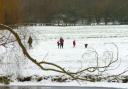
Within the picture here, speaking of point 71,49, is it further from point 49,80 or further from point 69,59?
point 49,80

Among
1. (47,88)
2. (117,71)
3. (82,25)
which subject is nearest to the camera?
(47,88)

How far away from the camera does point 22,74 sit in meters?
22.0

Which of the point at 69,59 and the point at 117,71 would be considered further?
the point at 69,59

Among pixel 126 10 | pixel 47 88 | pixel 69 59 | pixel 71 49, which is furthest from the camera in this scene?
pixel 126 10

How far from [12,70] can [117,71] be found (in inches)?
259

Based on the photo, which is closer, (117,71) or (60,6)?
(117,71)

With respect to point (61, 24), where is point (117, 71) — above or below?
below

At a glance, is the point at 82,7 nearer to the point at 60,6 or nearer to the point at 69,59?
the point at 60,6

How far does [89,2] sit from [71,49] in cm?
3969

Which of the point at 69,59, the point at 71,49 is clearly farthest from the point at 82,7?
the point at 69,59

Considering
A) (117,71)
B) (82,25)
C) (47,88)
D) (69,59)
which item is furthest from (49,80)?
(82,25)

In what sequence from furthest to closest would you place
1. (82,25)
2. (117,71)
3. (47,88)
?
(82,25)
(117,71)
(47,88)

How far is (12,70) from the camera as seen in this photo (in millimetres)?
19094

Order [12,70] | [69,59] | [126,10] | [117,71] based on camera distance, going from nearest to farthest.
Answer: [12,70]
[117,71]
[69,59]
[126,10]
